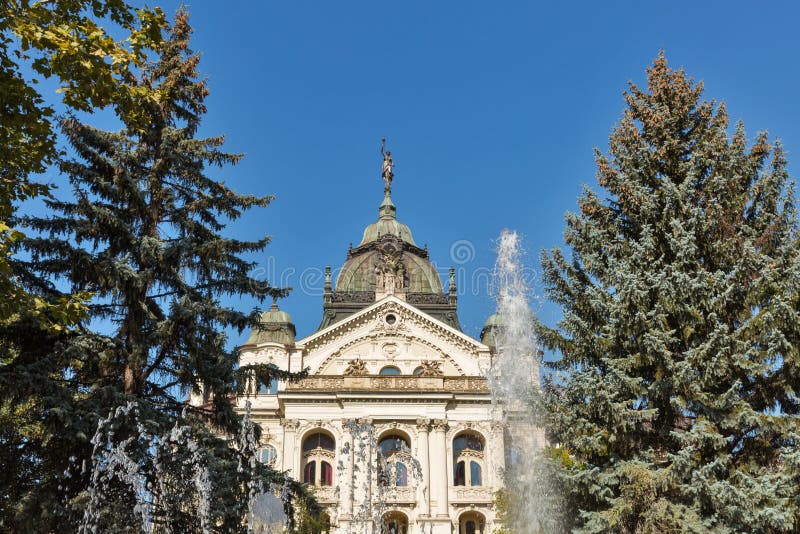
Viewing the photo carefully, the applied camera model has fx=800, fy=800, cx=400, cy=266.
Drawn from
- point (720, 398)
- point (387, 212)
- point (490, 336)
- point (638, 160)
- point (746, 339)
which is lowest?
point (720, 398)

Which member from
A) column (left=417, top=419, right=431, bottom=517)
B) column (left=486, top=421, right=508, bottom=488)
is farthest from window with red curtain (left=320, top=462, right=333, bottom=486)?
column (left=486, top=421, right=508, bottom=488)

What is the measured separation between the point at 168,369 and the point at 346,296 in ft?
99.3

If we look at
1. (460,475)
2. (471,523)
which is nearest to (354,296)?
(460,475)

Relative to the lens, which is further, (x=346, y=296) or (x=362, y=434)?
(x=346, y=296)

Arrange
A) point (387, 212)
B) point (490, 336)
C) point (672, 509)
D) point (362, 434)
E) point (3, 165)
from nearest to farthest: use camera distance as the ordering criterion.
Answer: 1. point (3, 165)
2. point (672, 509)
3. point (362, 434)
4. point (490, 336)
5. point (387, 212)

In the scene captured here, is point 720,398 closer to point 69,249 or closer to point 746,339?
point 746,339

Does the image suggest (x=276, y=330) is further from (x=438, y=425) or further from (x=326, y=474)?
(x=438, y=425)

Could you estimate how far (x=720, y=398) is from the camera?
13.3 metres

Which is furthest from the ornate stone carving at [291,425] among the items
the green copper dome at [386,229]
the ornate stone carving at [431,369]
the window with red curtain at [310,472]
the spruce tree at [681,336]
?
the spruce tree at [681,336]

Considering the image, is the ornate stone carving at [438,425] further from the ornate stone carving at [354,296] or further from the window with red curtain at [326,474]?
the ornate stone carving at [354,296]

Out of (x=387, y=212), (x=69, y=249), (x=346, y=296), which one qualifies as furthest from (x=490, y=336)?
(x=69, y=249)

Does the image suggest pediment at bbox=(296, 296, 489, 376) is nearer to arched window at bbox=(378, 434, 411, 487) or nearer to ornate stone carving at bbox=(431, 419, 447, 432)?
ornate stone carving at bbox=(431, 419, 447, 432)

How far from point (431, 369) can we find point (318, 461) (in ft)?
23.3

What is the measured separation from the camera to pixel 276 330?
42.9m
